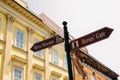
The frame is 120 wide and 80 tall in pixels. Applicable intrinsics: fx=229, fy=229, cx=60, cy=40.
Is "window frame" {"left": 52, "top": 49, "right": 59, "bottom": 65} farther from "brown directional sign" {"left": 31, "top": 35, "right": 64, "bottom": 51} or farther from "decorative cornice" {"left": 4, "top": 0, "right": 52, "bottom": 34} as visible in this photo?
"brown directional sign" {"left": 31, "top": 35, "right": 64, "bottom": 51}

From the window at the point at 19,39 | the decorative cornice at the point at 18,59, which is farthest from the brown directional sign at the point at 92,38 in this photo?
the window at the point at 19,39

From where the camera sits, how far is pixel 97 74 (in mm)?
37844

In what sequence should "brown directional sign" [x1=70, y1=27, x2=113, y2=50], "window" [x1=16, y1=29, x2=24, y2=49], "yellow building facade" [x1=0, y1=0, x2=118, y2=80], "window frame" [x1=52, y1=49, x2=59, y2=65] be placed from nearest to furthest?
1. "brown directional sign" [x1=70, y1=27, x2=113, y2=50]
2. "yellow building facade" [x1=0, y1=0, x2=118, y2=80]
3. "window" [x1=16, y1=29, x2=24, y2=49]
4. "window frame" [x1=52, y1=49, x2=59, y2=65]

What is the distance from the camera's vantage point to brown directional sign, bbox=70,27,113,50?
6.40m

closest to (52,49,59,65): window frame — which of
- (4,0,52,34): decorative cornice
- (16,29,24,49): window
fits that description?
(4,0,52,34): decorative cornice

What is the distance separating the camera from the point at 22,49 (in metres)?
19.4

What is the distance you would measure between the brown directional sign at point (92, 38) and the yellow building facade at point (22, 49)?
9.47 meters

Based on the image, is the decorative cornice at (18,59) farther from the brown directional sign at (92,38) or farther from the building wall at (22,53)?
the brown directional sign at (92,38)

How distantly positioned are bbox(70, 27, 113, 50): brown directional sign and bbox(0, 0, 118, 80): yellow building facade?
31.1ft

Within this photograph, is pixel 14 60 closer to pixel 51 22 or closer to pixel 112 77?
pixel 51 22

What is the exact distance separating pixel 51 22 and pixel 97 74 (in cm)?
3241

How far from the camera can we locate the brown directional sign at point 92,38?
6398mm

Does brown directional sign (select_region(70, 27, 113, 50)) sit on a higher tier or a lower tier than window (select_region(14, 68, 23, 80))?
lower

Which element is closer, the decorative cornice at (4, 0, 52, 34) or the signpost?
the signpost
